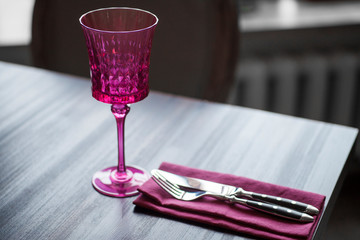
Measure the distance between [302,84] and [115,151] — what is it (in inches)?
51.4

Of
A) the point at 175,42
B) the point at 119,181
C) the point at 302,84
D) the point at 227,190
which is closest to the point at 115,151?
the point at 119,181

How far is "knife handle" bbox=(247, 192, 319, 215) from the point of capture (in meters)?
0.78

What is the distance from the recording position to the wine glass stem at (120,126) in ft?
2.71

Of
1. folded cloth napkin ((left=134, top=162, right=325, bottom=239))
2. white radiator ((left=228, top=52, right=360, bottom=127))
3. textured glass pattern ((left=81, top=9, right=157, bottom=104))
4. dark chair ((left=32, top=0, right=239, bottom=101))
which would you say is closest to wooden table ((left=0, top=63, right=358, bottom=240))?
folded cloth napkin ((left=134, top=162, right=325, bottom=239))

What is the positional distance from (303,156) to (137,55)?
343 millimetres

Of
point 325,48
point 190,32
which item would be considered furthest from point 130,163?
point 325,48

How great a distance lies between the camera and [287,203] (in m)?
0.79

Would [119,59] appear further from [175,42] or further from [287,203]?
[175,42]

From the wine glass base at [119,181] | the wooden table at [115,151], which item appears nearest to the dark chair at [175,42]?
the wooden table at [115,151]

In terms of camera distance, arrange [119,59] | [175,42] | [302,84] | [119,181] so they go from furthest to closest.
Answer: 1. [302,84]
2. [175,42]
3. [119,181]
4. [119,59]

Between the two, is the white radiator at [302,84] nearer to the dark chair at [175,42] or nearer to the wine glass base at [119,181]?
the dark chair at [175,42]

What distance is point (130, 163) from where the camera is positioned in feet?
3.02

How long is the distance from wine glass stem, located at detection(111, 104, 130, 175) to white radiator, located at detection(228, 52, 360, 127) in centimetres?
120

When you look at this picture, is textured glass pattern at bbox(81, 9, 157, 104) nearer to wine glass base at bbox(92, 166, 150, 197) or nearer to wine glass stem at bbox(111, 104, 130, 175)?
wine glass stem at bbox(111, 104, 130, 175)
